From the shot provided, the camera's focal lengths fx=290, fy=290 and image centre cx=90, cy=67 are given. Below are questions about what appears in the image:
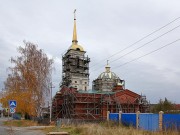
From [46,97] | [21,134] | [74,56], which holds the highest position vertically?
[74,56]

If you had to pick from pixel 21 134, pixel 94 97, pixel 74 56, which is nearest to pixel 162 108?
pixel 94 97

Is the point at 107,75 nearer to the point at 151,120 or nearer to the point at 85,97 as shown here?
the point at 85,97

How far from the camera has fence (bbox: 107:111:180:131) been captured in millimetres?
22670

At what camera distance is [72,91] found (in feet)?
200

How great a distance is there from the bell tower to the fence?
42.1 meters

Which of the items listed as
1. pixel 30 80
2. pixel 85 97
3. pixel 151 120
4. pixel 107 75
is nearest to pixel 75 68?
pixel 107 75

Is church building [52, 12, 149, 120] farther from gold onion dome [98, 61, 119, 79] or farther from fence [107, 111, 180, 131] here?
fence [107, 111, 180, 131]

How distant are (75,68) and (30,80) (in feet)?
102

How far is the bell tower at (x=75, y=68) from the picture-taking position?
7556cm

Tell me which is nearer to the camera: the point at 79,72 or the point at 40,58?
the point at 40,58

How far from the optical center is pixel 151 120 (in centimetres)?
2661

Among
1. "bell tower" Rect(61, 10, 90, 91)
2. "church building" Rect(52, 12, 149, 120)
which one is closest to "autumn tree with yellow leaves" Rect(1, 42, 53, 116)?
"church building" Rect(52, 12, 149, 120)

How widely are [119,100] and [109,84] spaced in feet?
54.5

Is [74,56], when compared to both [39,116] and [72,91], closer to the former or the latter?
[72,91]
